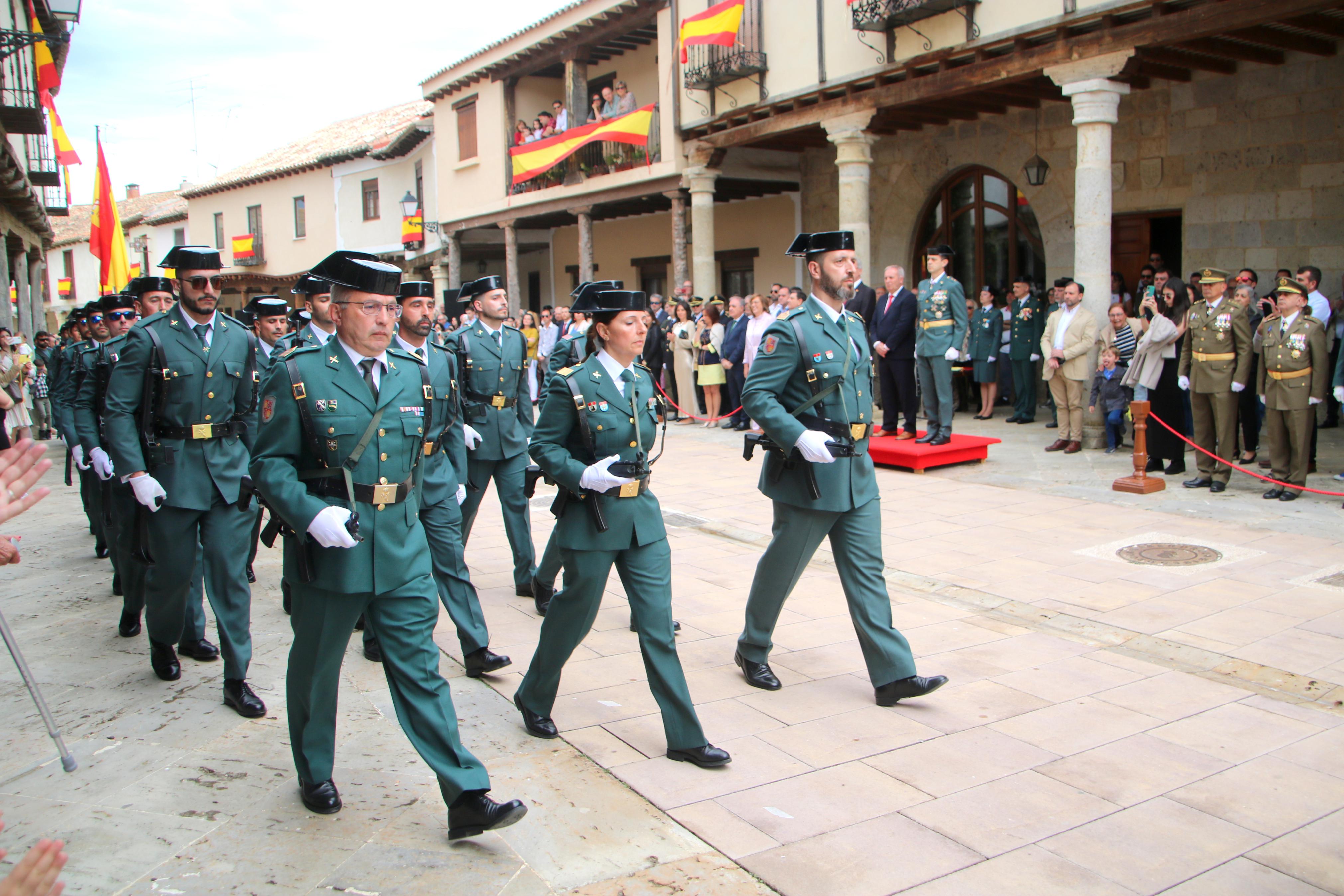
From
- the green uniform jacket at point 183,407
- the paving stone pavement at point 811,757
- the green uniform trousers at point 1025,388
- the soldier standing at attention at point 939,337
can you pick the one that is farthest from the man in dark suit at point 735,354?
the green uniform jacket at point 183,407

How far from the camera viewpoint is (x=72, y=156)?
2184 centimetres

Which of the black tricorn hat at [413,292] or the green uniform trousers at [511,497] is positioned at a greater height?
the black tricorn hat at [413,292]

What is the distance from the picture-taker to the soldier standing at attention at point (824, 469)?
14.1ft

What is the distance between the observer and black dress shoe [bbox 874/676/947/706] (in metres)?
4.27

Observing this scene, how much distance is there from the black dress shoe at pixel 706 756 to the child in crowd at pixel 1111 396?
26.5 feet

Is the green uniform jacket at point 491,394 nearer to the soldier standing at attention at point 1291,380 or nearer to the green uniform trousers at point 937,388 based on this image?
the green uniform trousers at point 937,388

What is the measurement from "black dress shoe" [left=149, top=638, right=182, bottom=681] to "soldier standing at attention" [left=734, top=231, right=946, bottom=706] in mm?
2697

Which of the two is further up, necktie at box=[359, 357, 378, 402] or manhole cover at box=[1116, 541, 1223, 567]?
necktie at box=[359, 357, 378, 402]

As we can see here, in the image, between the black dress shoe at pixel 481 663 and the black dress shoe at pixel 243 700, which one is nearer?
the black dress shoe at pixel 243 700

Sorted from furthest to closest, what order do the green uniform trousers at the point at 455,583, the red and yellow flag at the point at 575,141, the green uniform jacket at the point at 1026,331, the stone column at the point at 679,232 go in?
1. the stone column at the point at 679,232
2. the red and yellow flag at the point at 575,141
3. the green uniform jacket at the point at 1026,331
4. the green uniform trousers at the point at 455,583

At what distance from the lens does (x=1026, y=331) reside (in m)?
13.1

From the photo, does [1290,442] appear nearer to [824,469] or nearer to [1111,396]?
[1111,396]

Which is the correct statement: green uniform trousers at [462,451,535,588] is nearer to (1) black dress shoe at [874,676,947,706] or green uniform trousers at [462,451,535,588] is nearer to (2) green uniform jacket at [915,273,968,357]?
(1) black dress shoe at [874,676,947,706]

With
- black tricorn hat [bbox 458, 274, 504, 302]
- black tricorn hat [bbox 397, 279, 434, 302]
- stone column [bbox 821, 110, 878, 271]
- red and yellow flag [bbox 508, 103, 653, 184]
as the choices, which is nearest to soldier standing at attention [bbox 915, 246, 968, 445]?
stone column [bbox 821, 110, 878, 271]
